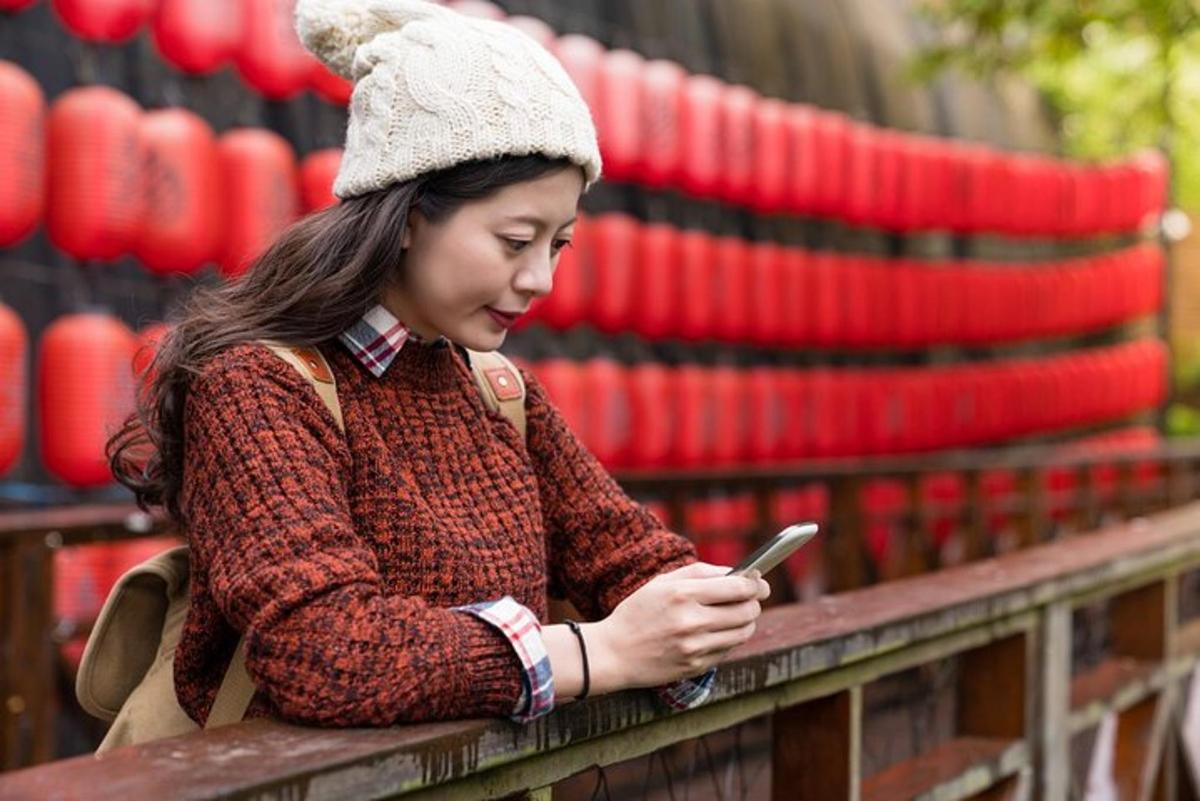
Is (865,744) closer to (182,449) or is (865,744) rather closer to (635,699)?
(635,699)

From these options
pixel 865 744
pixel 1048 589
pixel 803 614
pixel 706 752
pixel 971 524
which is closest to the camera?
pixel 706 752

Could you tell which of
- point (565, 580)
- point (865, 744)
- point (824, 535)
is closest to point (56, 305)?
point (824, 535)

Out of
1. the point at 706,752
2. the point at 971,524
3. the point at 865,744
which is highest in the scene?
the point at 706,752

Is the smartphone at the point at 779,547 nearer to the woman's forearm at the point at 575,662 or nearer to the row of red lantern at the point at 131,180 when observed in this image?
the woman's forearm at the point at 575,662

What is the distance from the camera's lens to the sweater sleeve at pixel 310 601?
1465 mm

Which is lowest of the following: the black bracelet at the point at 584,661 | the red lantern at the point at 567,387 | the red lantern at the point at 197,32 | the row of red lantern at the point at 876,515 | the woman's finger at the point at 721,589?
the row of red lantern at the point at 876,515

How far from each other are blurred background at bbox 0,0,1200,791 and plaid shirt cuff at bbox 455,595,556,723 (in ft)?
2.22

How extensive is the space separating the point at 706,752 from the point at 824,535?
5.64 meters

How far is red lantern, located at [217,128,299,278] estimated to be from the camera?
256 inches

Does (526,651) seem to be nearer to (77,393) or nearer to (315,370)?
(315,370)

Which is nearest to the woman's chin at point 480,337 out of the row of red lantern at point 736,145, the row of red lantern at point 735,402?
the row of red lantern at point 735,402

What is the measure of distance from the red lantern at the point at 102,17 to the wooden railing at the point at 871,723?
4248 mm

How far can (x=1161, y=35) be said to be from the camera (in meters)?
8.02

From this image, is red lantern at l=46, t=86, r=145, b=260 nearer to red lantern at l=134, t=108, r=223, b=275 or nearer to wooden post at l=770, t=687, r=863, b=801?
red lantern at l=134, t=108, r=223, b=275
